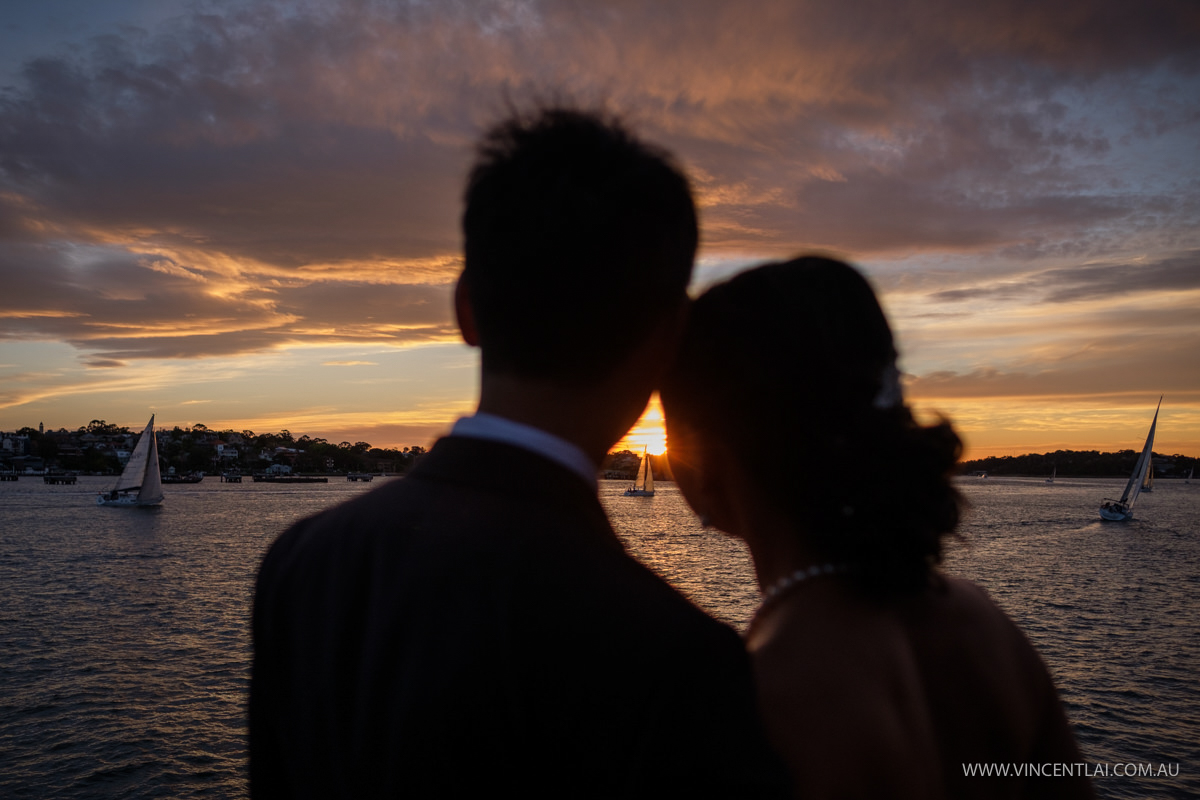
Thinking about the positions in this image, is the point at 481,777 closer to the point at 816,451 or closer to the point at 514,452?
the point at 514,452

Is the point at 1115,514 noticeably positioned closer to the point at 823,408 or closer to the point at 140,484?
the point at 823,408

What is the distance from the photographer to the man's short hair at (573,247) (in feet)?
3.70

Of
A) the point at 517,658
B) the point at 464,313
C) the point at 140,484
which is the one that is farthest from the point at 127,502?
the point at 517,658

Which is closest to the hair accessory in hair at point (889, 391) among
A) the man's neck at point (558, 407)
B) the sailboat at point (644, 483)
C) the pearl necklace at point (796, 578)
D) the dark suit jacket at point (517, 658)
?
the pearl necklace at point (796, 578)

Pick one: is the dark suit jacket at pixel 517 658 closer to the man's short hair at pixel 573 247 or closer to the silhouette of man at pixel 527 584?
the silhouette of man at pixel 527 584

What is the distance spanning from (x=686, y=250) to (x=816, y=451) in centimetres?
67

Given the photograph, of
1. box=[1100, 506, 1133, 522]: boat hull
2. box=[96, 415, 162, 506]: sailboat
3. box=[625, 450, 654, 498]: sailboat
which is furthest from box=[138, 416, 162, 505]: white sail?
box=[1100, 506, 1133, 522]: boat hull

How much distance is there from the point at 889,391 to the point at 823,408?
166 mm

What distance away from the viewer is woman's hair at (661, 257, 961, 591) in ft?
5.34

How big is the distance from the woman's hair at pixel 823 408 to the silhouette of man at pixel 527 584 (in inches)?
17.4

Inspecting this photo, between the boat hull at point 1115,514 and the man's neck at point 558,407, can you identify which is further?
the boat hull at point 1115,514

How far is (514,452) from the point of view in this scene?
1118 mm

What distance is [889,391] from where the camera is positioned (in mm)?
1691

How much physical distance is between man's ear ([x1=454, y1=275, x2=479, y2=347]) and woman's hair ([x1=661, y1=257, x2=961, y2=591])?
0.59m
